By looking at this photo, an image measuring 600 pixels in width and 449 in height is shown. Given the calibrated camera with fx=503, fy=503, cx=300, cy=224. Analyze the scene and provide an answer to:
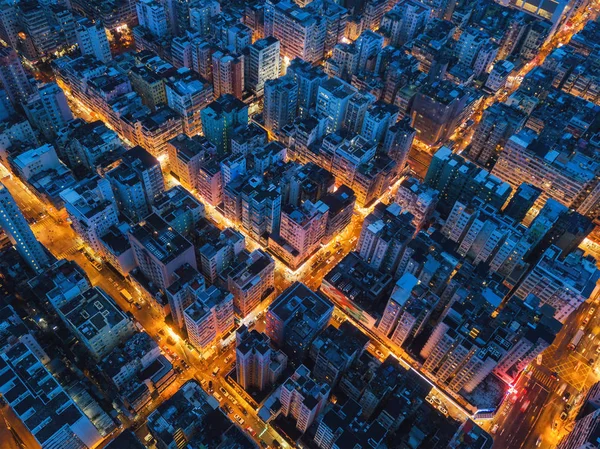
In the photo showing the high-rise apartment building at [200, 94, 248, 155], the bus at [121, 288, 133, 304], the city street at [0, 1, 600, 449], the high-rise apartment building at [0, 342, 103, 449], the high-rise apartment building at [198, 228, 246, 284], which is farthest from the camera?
the high-rise apartment building at [200, 94, 248, 155]

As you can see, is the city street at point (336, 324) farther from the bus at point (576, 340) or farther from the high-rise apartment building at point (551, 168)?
the high-rise apartment building at point (551, 168)

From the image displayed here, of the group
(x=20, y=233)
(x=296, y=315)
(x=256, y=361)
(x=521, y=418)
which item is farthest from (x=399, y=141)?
(x=20, y=233)

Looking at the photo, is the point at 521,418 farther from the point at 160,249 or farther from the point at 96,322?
the point at 96,322

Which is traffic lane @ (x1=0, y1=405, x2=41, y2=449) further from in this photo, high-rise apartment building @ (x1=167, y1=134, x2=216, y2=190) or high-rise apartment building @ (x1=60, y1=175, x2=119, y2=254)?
high-rise apartment building @ (x1=167, y1=134, x2=216, y2=190)

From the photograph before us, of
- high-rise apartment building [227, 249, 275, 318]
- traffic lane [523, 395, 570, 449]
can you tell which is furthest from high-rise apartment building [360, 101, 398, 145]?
traffic lane [523, 395, 570, 449]

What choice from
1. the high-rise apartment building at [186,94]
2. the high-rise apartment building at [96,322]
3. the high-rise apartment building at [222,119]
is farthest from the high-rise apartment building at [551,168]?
the high-rise apartment building at [96,322]

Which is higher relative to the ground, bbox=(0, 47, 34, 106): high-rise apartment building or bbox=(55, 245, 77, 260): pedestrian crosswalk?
bbox=(0, 47, 34, 106): high-rise apartment building

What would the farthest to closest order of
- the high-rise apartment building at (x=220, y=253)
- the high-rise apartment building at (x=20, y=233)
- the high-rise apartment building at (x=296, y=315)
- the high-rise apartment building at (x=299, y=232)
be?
the high-rise apartment building at (x=299, y=232) → the high-rise apartment building at (x=220, y=253) → the high-rise apartment building at (x=20, y=233) → the high-rise apartment building at (x=296, y=315)
